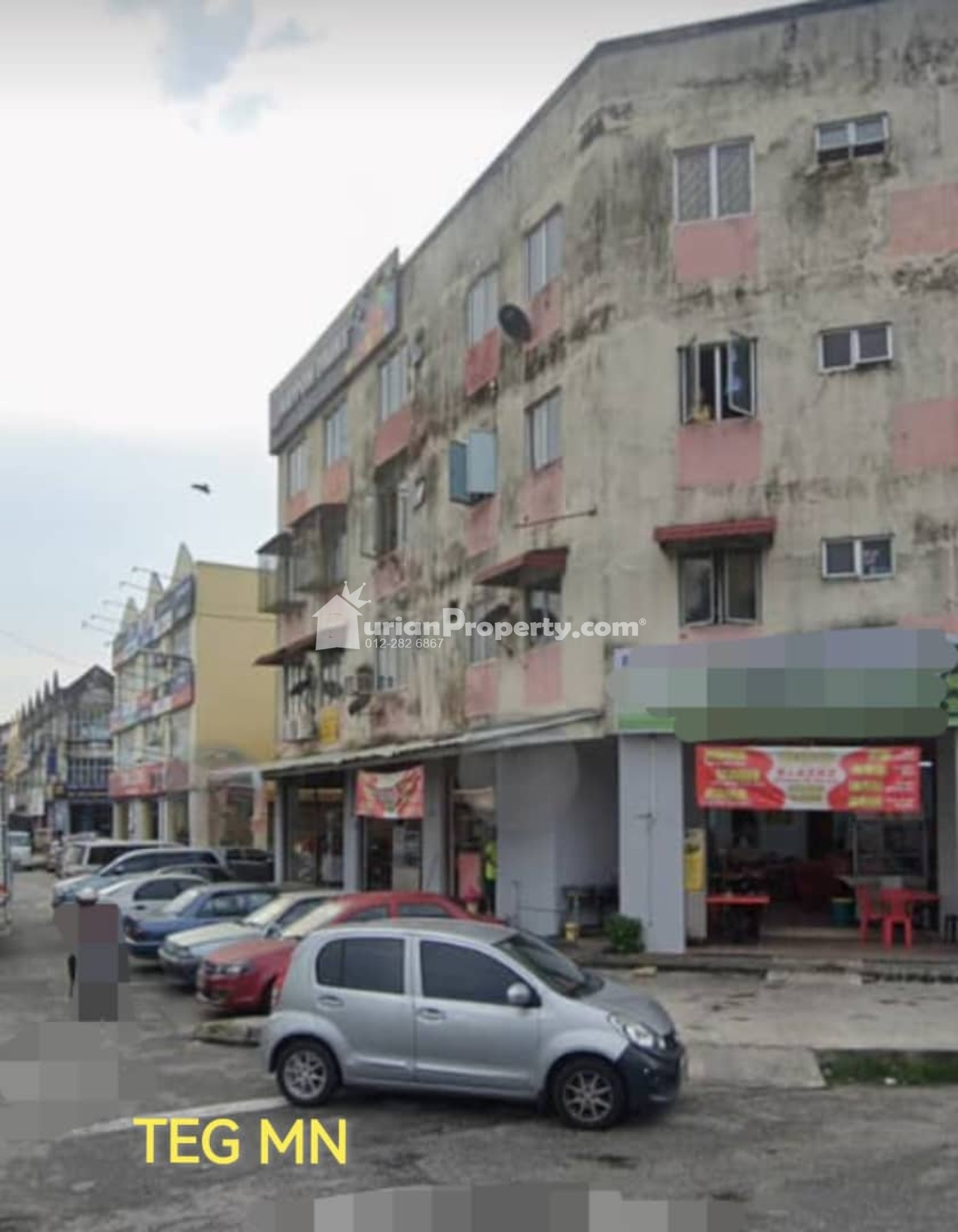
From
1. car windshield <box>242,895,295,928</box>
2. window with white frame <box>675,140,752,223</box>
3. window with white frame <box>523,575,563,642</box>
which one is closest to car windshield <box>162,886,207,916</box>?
car windshield <box>242,895,295,928</box>

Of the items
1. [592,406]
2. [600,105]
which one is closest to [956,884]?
[592,406]

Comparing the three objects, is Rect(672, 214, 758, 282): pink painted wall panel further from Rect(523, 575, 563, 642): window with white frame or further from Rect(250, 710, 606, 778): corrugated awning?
Rect(250, 710, 606, 778): corrugated awning

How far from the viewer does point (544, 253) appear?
23188 millimetres

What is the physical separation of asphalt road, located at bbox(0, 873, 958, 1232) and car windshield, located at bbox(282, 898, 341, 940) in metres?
3.95

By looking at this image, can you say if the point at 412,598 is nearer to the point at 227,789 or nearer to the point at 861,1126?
the point at 861,1126

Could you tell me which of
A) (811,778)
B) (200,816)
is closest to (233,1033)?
(811,778)

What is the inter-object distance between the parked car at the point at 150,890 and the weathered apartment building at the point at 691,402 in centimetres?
411

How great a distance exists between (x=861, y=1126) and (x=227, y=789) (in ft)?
137

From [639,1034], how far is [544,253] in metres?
16.2

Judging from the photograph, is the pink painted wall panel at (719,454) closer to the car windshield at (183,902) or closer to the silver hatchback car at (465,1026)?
the car windshield at (183,902)

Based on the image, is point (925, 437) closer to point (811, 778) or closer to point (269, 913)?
point (811, 778)

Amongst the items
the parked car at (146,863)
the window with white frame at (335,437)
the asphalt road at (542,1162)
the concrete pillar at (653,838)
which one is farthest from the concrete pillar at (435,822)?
the asphalt road at (542,1162)

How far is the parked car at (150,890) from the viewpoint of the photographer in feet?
76.4

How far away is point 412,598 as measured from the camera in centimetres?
2802
